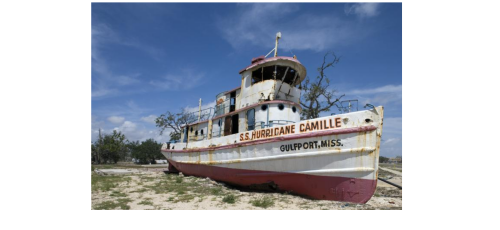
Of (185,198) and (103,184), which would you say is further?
(103,184)

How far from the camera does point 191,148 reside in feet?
48.2

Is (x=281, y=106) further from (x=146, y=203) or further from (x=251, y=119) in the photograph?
(x=146, y=203)

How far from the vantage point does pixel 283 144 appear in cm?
893

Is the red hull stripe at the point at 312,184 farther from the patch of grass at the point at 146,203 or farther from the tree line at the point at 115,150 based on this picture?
the tree line at the point at 115,150

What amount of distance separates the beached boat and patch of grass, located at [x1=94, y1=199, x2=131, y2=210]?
4688 millimetres

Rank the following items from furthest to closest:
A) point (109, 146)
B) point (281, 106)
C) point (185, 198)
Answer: point (109, 146), point (281, 106), point (185, 198)

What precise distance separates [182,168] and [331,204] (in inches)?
449

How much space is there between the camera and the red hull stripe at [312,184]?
7.26 m

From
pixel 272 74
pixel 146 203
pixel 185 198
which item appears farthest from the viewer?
pixel 272 74

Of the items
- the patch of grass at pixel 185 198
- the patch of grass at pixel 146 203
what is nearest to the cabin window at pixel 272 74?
the patch of grass at pixel 185 198

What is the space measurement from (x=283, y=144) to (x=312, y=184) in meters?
1.76

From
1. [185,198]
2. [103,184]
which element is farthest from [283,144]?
[103,184]
